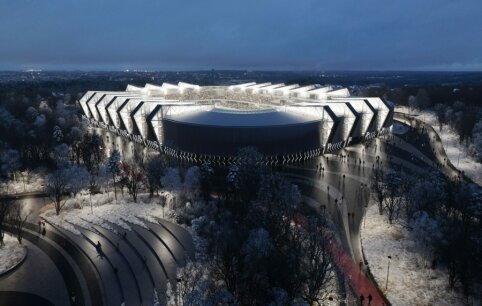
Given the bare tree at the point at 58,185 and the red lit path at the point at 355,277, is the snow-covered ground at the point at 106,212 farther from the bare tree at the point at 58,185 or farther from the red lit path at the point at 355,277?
the red lit path at the point at 355,277

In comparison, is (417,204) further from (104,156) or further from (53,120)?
(53,120)

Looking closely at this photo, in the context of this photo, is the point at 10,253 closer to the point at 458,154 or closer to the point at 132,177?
the point at 132,177

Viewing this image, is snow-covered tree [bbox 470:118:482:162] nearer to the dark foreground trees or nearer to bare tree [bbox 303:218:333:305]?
the dark foreground trees

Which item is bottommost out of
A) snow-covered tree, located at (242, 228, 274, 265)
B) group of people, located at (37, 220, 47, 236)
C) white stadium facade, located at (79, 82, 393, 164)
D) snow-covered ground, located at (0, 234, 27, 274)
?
snow-covered ground, located at (0, 234, 27, 274)

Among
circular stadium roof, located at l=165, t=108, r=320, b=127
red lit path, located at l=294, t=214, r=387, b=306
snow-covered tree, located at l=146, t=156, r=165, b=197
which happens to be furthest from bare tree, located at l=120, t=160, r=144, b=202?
red lit path, located at l=294, t=214, r=387, b=306

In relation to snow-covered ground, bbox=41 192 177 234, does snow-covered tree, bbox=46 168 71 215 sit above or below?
above

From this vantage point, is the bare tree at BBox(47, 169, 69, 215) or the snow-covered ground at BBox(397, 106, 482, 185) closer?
the bare tree at BBox(47, 169, 69, 215)

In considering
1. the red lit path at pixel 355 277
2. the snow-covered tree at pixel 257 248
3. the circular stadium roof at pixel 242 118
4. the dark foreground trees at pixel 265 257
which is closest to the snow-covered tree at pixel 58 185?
the dark foreground trees at pixel 265 257
